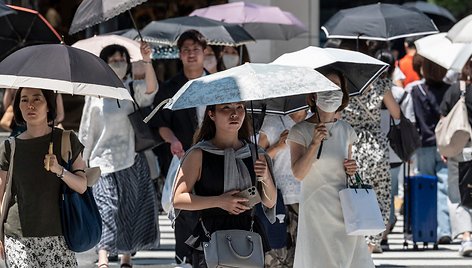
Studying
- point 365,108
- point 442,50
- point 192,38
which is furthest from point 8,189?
point 442,50

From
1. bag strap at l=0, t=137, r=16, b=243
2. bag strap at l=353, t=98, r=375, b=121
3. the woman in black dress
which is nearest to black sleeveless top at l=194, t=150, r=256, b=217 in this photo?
the woman in black dress

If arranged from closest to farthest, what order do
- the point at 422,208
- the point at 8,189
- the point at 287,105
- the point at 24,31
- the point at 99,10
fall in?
1. the point at 8,189
2. the point at 287,105
3. the point at 99,10
4. the point at 24,31
5. the point at 422,208

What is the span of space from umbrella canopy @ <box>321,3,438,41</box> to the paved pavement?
6.61 ft

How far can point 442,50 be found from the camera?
12664 millimetres

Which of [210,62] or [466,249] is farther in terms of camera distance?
[466,249]

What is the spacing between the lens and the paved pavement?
12047 mm

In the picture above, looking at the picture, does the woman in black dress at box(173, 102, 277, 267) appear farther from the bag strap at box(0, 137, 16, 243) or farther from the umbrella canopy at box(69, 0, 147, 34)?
the umbrella canopy at box(69, 0, 147, 34)

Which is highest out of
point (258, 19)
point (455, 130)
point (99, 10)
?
point (99, 10)

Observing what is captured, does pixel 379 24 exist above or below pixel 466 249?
above

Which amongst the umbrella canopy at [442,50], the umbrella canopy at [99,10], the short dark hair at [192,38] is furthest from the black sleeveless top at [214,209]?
the umbrella canopy at [442,50]

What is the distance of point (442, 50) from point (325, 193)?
470 cm

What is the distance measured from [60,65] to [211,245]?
4.48 feet

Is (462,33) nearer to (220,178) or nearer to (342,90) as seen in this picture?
(342,90)

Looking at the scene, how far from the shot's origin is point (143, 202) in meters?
11.3
